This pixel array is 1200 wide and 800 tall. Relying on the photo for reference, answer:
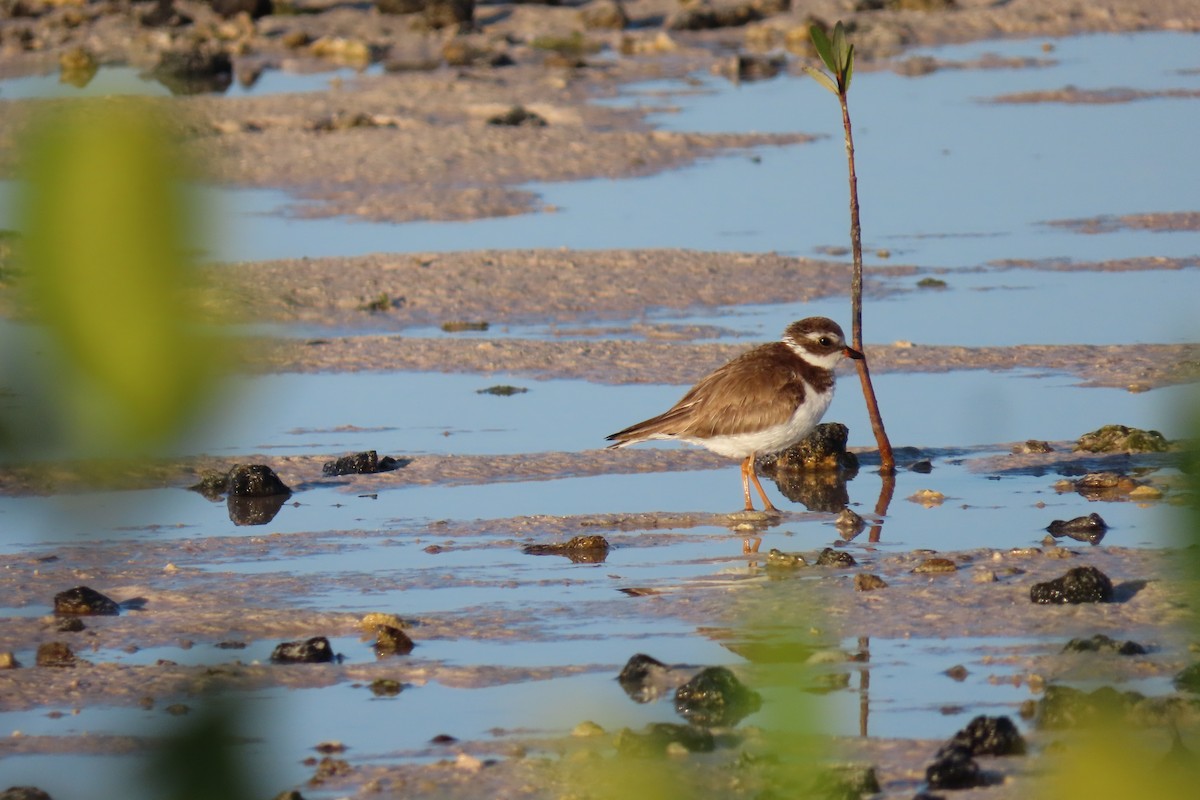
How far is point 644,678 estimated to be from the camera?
5.25 metres

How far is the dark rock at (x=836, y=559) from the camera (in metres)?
6.57

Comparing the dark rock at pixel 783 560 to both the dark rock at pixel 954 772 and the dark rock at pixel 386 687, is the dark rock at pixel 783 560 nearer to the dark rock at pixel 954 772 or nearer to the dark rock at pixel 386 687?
the dark rock at pixel 386 687

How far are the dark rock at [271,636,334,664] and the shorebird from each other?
254 cm

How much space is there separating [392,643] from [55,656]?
1.05 m

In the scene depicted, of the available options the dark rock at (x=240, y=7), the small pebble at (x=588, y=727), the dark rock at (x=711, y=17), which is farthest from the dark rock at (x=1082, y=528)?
the dark rock at (x=240, y=7)

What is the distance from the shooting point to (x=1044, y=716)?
439 cm

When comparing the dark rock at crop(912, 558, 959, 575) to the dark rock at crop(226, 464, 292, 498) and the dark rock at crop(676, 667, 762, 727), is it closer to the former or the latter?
the dark rock at crop(676, 667, 762, 727)

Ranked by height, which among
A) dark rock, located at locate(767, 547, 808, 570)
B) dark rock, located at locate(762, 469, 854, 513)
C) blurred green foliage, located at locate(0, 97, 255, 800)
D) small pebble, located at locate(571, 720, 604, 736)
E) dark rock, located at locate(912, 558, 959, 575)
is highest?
blurred green foliage, located at locate(0, 97, 255, 800)

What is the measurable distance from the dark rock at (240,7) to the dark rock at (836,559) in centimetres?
2057

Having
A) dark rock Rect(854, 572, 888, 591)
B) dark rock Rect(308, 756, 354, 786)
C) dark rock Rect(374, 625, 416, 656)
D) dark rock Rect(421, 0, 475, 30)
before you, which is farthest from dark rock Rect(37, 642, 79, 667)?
dark rock Rect(421, 0, 475, 30)

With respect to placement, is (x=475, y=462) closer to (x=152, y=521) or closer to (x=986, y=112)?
(x=152, y=521)

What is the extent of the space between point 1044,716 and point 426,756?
5.23 ft

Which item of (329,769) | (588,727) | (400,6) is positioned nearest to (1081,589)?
(329,769)

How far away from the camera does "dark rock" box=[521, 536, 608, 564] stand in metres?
6.93
